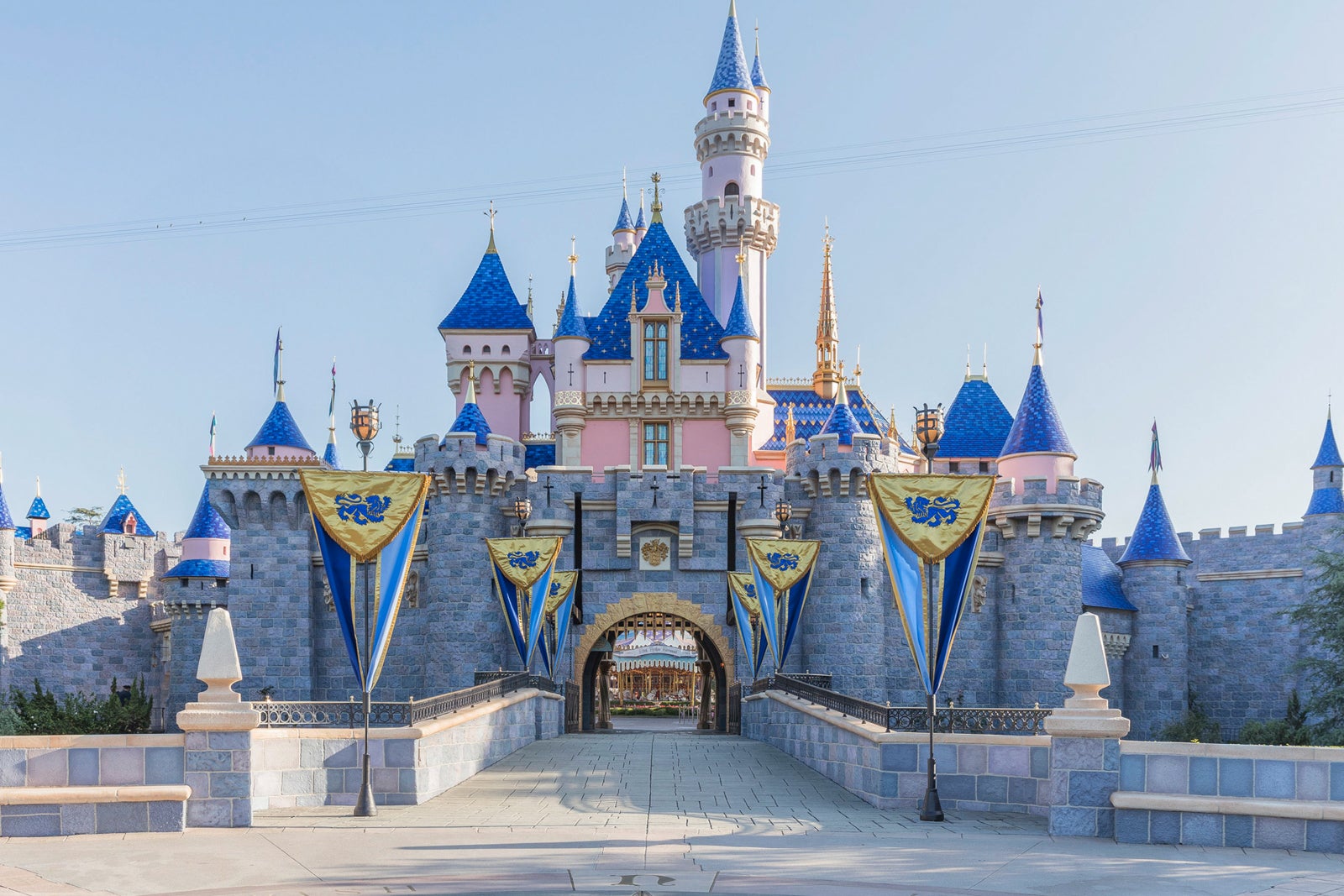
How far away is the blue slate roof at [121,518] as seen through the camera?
152 ft

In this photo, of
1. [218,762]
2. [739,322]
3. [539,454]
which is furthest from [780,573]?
[539,454]

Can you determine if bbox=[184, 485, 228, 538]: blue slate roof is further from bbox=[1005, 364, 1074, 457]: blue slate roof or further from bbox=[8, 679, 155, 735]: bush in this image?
bbox=[1005, 364, 1074, 457]: blue slate roof

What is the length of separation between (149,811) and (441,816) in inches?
109

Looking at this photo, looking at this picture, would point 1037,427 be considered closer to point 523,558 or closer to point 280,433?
point 523,558

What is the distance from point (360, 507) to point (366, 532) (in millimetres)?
275

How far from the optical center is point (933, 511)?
1433 centimetres

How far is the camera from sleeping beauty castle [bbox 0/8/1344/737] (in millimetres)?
29891

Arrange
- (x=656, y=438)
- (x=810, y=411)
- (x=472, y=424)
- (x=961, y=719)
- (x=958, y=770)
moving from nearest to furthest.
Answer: (x=958, y=770), (x=961, y=719), (x=472, y=424), (x=656, y=438), (x=810, y=411)

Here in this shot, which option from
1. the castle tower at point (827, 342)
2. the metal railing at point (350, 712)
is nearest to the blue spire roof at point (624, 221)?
the castle tower at point (827, 342)

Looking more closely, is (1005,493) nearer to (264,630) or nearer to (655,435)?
(655,435)

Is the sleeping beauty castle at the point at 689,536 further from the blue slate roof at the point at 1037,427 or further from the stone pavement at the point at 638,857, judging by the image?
the stone pavement at the point at 638,857

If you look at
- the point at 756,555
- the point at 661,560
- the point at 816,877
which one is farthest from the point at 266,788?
the point at 661,560

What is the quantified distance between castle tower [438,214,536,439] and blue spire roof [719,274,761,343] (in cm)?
643

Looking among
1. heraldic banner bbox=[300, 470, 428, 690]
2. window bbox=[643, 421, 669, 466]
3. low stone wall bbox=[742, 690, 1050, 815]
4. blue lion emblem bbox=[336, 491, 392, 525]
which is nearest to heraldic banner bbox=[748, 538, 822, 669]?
low stone wall bbox=[742, 690, 1050, 815]
